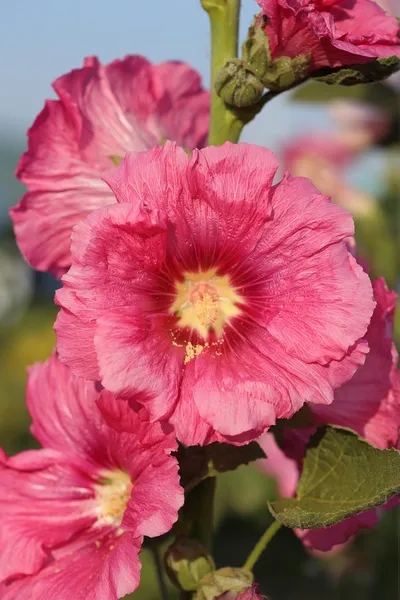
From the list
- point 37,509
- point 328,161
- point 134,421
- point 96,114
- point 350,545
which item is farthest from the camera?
point 328,161

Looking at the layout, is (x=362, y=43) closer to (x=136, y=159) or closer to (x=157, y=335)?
(x=136, y=159)

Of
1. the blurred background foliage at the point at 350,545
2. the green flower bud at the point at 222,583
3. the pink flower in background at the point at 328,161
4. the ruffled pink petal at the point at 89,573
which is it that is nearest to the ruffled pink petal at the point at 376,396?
the green flower bud at the point at 222,583

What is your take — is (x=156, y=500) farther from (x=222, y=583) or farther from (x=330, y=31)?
(x=330, y=31)

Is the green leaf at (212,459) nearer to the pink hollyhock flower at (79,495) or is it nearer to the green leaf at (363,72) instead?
the pink hollyhock flower at (79,495)

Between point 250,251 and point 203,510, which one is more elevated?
point 250,251

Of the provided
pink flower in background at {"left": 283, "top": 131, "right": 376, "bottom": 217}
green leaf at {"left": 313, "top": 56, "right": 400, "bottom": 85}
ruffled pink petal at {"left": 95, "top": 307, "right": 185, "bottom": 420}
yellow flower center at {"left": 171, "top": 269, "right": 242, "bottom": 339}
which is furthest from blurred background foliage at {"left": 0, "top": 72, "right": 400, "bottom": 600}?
green leaf at {"left": 313, "top": 56, "right": 400, "bottom": 85}

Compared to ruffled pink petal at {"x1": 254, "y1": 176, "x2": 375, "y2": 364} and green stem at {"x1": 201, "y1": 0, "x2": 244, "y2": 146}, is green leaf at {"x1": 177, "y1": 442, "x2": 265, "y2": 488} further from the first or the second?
green stem at {"x1": 201, "y1": 0, "x2": 244, "y2": 146}

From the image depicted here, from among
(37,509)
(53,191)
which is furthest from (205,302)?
(37,509)
